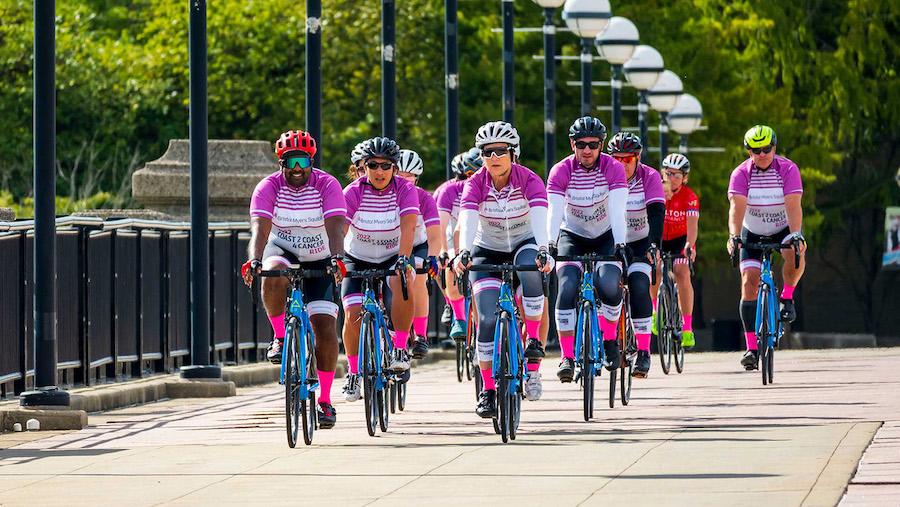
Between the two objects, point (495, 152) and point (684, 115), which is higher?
point (684, 115)

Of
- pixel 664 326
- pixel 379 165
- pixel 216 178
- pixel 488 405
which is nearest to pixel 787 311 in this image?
pixel 664 326

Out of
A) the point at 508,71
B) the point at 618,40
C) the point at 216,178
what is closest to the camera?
the point at 216,178

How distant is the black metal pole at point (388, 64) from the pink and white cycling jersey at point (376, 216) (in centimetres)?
929

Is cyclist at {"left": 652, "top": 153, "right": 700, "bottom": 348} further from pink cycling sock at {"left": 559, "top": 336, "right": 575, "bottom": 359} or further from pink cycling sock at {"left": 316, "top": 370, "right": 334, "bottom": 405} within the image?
pink cycling sock at {"left": 316, "top": 370, "right": 334, "bottom": 405}

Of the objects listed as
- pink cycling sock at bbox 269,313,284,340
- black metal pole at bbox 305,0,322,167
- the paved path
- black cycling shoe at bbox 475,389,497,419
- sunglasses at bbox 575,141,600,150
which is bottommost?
the paved path

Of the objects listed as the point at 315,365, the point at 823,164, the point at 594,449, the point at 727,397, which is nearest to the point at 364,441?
the point at 315,365

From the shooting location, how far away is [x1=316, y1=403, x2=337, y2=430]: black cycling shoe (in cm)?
1390

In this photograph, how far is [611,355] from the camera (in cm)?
1591

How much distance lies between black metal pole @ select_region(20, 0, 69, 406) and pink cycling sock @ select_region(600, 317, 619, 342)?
144 inches

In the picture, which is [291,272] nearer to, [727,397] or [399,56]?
[727,397]

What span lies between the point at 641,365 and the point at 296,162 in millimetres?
3876

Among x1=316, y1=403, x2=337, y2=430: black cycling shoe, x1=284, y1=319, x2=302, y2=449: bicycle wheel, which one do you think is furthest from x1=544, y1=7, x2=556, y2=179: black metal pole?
x1=284, y1=319, x2=302, y2=449: bicycle wheel

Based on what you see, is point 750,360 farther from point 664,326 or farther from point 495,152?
point 495,152

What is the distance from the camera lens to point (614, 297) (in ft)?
52.3
